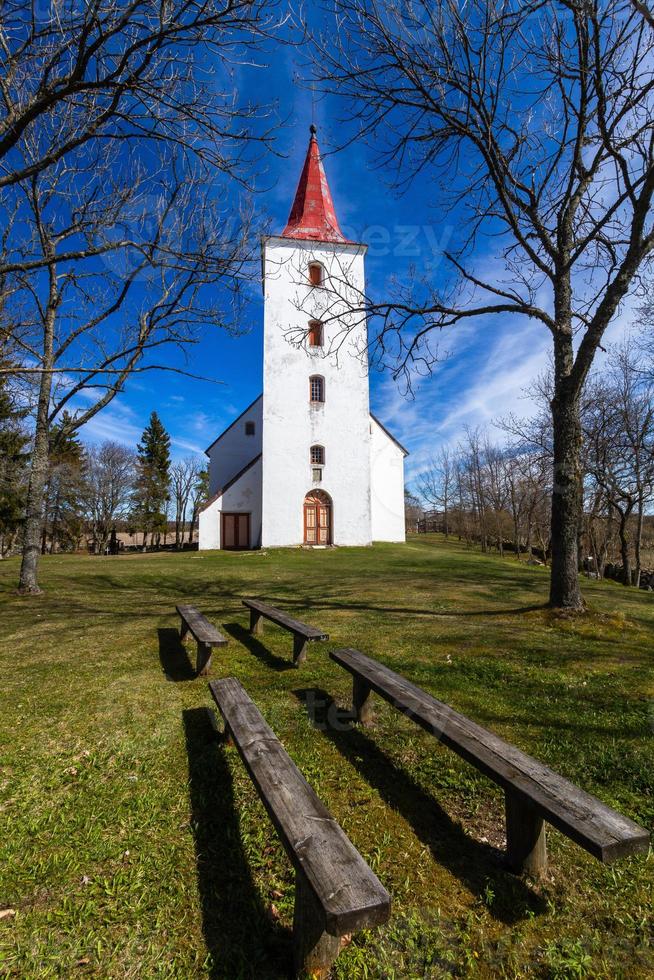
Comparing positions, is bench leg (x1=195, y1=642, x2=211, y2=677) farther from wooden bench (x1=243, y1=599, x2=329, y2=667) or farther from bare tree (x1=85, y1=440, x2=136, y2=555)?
bare tree (x1=85, y1=440, x2=136, y2=555)

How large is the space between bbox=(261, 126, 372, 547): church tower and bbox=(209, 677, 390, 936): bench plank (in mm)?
21737

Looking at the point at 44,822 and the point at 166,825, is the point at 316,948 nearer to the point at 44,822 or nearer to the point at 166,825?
the point at 166,825

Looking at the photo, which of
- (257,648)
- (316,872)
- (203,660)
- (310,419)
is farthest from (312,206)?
(316,872)

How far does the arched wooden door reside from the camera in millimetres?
25031

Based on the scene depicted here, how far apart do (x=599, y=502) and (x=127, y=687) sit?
27651 millimetres

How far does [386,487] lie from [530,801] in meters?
28.8

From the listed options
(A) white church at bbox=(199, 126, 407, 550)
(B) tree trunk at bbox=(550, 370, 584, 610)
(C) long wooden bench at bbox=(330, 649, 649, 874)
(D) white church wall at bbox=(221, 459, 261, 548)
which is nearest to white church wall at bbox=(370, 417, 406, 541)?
(A) white church at bbox=(199, 126, 407, 550)

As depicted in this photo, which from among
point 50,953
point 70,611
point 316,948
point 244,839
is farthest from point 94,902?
point 70,611

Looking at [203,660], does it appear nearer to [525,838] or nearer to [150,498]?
[525,838]

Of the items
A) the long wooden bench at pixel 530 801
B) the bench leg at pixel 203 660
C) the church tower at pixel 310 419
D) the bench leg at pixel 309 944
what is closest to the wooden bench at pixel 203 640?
the bench leg at pixel 203 660

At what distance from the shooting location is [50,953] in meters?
1.92

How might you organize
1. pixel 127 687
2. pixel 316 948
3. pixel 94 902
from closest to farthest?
pixel 316 948, pixel 94 902, pixel 127 687

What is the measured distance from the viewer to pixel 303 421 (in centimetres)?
2478

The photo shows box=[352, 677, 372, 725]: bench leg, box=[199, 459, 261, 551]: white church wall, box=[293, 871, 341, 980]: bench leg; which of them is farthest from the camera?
box=[199, 459, 261, 551]: white church wall
